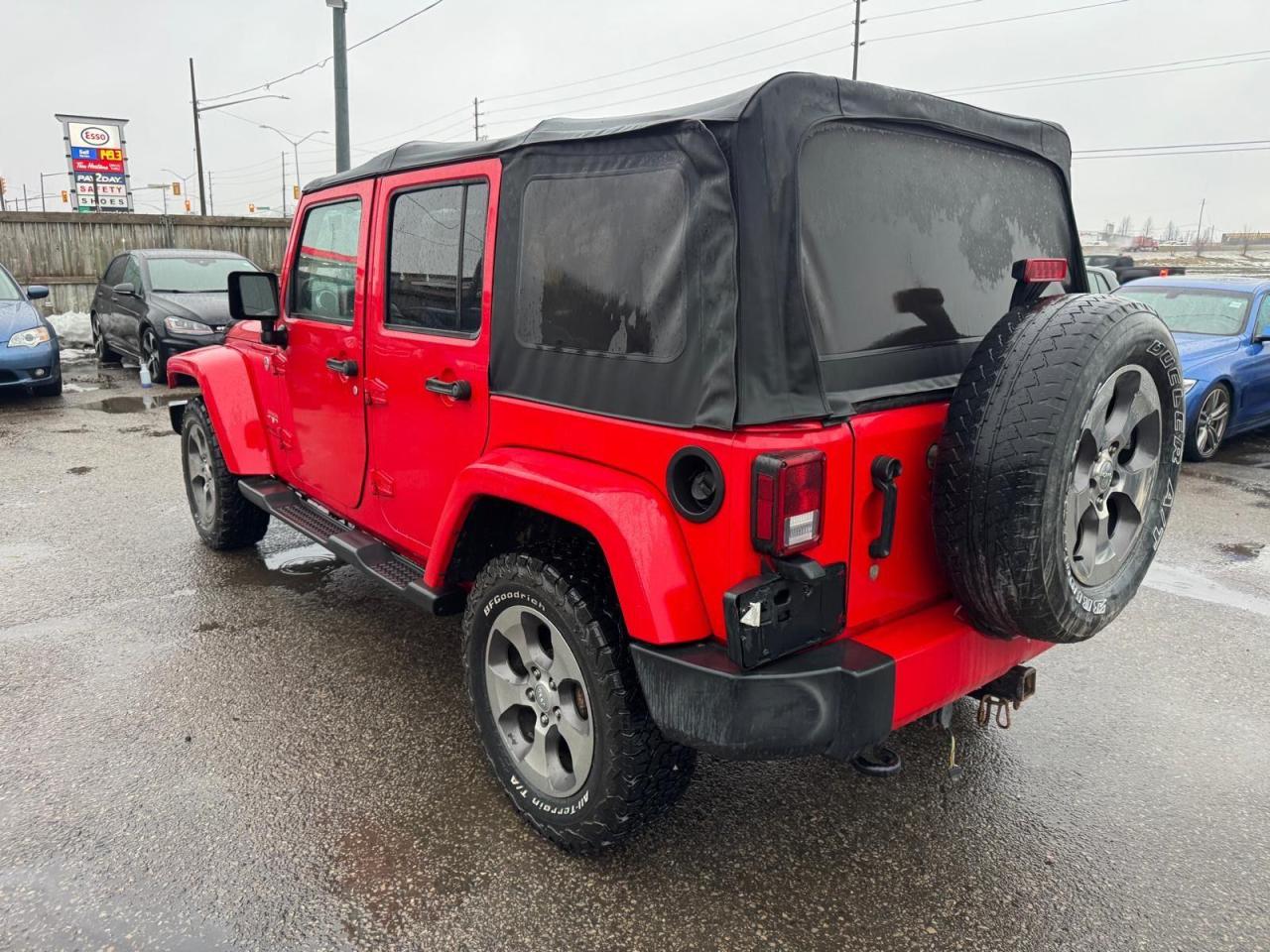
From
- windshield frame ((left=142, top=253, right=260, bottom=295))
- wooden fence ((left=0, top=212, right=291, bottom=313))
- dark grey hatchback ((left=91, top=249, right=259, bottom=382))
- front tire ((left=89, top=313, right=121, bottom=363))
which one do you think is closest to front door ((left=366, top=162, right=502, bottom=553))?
dark grey hatchback ((left=91, top=249, right=259, bottom=382))

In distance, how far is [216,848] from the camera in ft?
8.68

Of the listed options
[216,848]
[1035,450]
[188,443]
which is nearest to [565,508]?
[1035,450]

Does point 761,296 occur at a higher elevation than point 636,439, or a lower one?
higher

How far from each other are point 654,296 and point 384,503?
1.73 meters

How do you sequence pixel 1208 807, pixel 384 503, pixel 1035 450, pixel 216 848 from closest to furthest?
pixel 1035 450, pixel 216 848, pixel 1208 807, pixel 384 503

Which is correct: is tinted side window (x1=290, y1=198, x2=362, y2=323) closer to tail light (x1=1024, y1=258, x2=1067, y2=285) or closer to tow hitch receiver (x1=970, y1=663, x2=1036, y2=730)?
tail light (x1=1024, y1=258, x2=1067, y2=285)

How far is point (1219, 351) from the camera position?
792 cm

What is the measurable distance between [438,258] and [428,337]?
0.28 metres

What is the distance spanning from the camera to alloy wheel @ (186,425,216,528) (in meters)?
4.93

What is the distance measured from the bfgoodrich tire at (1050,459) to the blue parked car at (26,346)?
10660 millimetres

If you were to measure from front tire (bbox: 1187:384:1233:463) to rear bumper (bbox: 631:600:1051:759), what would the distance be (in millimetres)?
6868

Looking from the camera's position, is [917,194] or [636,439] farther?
[917,194]

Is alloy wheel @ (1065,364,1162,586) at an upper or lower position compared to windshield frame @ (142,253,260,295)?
lower

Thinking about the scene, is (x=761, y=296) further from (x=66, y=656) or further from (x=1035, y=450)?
(x=66, y=656)
